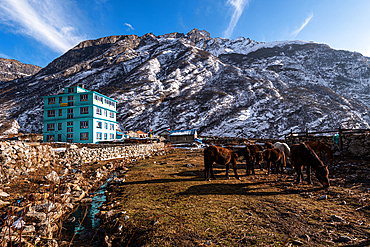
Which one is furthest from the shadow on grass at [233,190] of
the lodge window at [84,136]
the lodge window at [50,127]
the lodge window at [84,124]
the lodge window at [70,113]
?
the lodge window at [50,127]

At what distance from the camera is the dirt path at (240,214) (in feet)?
14.1

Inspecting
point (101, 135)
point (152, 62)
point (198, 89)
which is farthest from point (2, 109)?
point (198, 89)

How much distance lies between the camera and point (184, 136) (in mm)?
56531

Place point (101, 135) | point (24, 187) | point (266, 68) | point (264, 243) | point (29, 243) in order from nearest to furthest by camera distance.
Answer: point (264, 243) → point (29, 243) → point (24, 187) → point (101, 135) → point (266, 68)

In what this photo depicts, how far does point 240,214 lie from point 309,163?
6.04 m

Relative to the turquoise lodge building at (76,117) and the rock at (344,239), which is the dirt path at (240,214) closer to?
the rock at (344,239)

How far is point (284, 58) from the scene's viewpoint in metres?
152

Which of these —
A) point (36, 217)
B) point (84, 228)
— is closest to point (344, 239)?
point (84, 228)

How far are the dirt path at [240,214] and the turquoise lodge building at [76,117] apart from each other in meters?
34.8

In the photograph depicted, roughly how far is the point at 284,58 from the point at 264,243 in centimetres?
18724

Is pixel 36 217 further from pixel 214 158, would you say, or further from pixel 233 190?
pixel 214 158

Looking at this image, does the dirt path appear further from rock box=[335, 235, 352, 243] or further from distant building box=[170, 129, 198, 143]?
distant building box=[170, 129, 198, 143]

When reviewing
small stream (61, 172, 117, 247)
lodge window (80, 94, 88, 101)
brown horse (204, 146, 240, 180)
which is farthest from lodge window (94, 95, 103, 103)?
brown horse (204, 146, 240, 180)

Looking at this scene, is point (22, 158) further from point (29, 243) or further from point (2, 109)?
point (2, 109)
